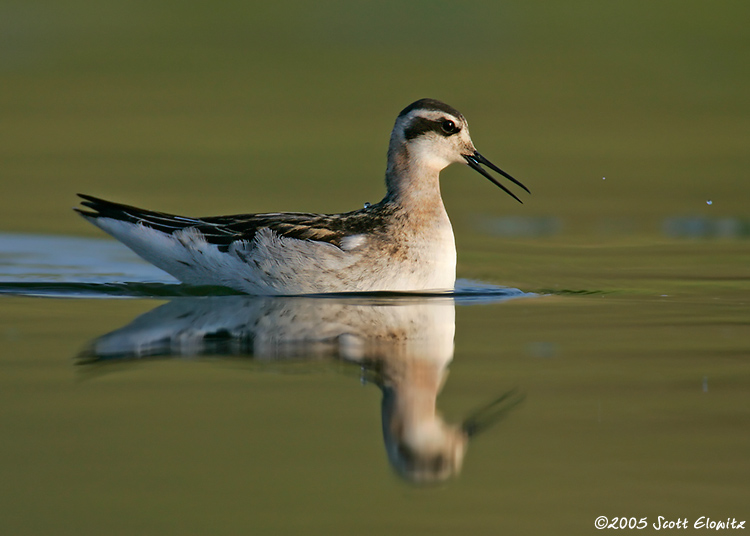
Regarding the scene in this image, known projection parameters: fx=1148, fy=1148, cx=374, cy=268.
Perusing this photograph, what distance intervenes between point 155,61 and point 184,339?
59.9 ft

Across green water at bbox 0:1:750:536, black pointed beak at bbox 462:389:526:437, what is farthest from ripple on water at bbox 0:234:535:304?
black pointed beak at bbox 462:389:526:437

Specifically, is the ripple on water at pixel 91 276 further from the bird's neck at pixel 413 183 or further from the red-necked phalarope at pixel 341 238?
the bird's neck at pixel 413 183

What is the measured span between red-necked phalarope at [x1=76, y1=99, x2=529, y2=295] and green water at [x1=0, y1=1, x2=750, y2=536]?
36 cm

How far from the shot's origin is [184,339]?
7.76 metres

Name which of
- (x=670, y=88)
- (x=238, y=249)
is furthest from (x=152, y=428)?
(x=670, y=88)

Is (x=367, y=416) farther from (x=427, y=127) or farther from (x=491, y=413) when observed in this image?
(x=427, y=127)

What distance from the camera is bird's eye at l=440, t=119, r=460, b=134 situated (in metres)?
10.4

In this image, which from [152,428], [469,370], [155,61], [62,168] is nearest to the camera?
[152,428]

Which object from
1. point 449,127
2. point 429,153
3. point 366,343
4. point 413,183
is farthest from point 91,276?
point 366,343

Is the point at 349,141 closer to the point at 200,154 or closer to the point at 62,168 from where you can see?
the point at 200,154

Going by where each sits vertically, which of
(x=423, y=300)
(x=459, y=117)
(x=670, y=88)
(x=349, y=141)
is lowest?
(x=423, y=300)

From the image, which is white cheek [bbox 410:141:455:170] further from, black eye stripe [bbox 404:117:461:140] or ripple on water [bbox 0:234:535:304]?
ripple on water [bbox 0:234:535:304]

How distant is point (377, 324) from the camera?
830cm

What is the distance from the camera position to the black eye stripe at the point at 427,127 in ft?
34.1
